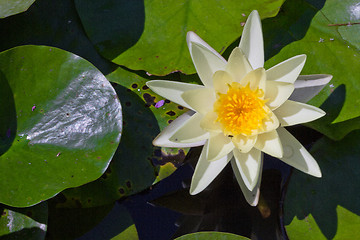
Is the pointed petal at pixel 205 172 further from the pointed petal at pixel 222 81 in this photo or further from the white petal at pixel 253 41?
the white petal at pixel 253 41

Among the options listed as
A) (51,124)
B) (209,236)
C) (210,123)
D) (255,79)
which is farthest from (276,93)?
(51,124)

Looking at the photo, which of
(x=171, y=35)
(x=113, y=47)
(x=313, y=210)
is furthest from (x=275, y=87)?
(x=113, y=47)

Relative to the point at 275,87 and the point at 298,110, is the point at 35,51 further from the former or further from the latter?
the point at 298,110

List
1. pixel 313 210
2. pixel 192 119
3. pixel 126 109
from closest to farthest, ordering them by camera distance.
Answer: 1. pixel 192 119
2. pixel 313 210
3. pixel 126 109

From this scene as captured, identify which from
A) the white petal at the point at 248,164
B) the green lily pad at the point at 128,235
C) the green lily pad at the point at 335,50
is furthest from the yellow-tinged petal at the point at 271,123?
the green lily pad at the point at 128,235

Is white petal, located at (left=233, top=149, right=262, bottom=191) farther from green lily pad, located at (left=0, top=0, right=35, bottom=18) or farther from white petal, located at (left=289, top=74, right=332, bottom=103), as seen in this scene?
green lily pad, located at (left=0, top=0, right=35, bottom=18)
